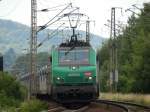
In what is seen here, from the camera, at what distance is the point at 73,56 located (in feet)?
116

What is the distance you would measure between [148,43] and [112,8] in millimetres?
8418

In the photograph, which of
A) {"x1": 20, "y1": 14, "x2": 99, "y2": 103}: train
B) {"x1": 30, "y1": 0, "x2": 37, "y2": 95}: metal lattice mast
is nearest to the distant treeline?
{"x1": 30, "y1": 0, "x2": 37, "y2": 95}: metal lattice mast

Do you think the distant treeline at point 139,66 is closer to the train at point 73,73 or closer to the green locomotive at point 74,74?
the train at point 73,73

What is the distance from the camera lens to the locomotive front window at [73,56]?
116ft

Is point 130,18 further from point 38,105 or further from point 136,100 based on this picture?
point 38,105

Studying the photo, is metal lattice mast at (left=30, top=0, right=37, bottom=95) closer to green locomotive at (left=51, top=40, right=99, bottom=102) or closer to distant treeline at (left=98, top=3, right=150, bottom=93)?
green locomotive at (left=51, top=40, right=99, bottom=102)

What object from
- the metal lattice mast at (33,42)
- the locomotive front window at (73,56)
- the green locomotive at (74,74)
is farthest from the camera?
the metal lattice mast at (33,42)

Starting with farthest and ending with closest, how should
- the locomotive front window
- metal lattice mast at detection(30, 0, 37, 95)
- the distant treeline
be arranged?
the distant treeline
metal lattice mast at detection(30, 0, 37, 95)
the locomotive front window

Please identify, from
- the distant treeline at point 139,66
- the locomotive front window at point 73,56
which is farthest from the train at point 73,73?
the distant treeline at point 139,66

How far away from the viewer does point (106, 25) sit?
7900 cm

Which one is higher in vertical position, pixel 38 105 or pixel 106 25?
pixel 106 25

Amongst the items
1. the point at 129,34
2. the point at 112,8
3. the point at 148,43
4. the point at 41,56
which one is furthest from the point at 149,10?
the point at 41,56

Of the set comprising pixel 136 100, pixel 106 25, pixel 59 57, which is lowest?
pixel 136 100

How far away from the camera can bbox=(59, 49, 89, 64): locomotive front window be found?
116 feet
